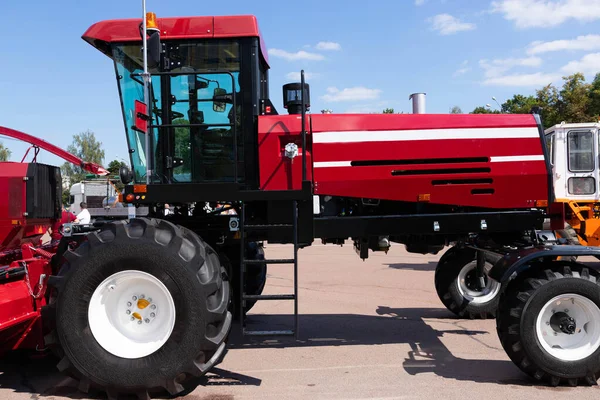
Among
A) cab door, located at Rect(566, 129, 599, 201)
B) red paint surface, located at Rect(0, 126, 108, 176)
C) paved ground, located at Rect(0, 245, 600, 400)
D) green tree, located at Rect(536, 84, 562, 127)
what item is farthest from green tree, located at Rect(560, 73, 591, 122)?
red paint surface, located at Rect(0, 126, 108, 176)

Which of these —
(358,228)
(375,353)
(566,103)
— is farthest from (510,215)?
(566,103)

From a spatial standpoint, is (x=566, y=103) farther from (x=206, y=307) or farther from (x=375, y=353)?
(x=206, y=307)

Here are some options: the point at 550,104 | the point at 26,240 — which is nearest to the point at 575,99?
the point at 550,104

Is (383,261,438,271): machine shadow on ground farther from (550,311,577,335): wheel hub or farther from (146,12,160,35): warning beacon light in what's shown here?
(146,12,160,35): warning beacon light

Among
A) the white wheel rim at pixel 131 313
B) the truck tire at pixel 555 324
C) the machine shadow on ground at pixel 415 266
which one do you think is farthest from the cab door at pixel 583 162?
the white wheel rim at pixel 131 313

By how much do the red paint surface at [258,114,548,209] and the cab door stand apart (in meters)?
6.39

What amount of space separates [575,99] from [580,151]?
15.1 meters

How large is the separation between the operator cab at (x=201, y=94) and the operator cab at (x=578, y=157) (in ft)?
26.3

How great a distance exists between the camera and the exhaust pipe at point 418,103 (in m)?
5.61

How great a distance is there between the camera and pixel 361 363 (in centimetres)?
522

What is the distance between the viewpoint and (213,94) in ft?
16.5

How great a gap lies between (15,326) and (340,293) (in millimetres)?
5676

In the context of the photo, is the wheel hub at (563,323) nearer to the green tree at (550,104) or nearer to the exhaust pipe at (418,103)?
the exhaust pipe at (418,103)

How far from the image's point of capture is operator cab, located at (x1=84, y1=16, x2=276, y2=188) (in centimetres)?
503
